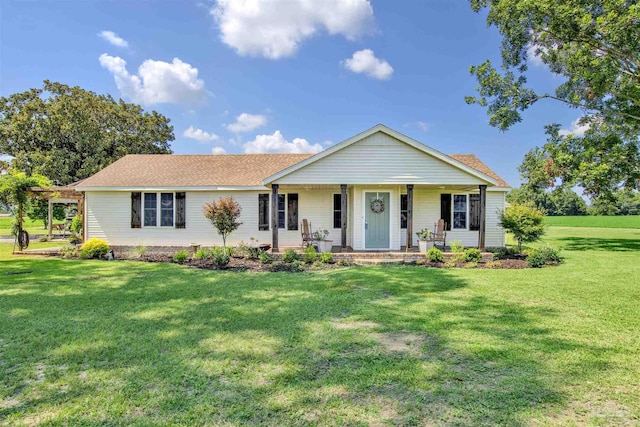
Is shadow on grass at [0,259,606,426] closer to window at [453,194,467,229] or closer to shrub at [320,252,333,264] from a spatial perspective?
shrub at [320,252,333,264]

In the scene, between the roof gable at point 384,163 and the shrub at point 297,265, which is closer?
the shrub at point 297,265

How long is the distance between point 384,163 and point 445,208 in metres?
4.06

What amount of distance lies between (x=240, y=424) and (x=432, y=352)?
236cm

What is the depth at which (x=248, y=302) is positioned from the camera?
6.32 metres

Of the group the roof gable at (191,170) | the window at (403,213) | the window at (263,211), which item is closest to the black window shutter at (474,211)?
the window at (403,213)

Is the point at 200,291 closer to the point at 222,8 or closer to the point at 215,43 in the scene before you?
the point at 222,8

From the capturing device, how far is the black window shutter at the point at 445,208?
14.5m

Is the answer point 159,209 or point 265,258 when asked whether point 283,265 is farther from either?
point 159,209

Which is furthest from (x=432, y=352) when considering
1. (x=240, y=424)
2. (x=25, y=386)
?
(x=25, y=386)

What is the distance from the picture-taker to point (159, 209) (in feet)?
47.0

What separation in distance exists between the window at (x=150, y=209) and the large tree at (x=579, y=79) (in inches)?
619

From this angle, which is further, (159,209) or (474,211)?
(474,211)

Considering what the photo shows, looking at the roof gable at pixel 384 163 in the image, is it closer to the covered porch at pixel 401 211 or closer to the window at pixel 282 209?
the covered porch at pixel 401 211

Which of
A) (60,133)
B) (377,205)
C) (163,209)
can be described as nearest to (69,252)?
(163,209)
